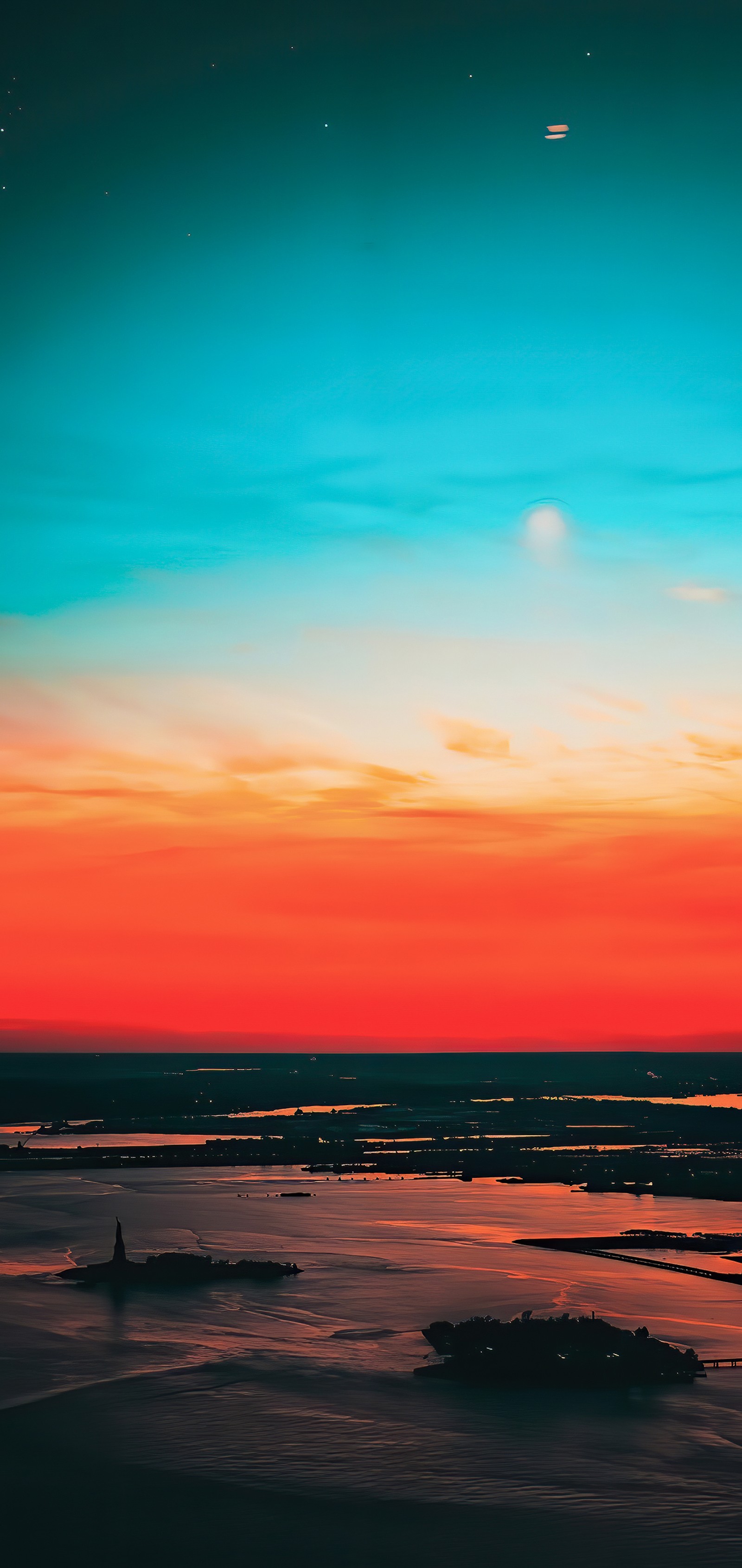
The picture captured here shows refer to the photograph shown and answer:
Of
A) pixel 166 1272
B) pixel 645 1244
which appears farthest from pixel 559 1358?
pixel 645 1244

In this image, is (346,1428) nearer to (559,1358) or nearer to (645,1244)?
(559,1358)

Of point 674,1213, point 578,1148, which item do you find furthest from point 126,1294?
point 578,1148

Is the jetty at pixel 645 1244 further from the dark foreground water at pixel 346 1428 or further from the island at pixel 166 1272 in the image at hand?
the island at pixel 166 1272

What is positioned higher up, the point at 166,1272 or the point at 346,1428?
the point at 346,1428

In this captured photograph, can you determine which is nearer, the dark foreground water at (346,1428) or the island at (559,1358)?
the dark foreground water at (346,1428)

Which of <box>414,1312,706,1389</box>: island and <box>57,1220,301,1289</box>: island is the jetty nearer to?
<box>57,1220,301,1289</box>: island

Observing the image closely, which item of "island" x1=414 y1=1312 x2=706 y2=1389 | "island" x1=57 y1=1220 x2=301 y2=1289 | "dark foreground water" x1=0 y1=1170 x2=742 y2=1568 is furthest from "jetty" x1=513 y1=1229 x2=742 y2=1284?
"island" x1=414 y1=1312 x2=706 y2=1389

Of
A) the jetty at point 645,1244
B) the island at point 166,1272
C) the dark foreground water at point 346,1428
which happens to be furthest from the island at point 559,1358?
the jetty at point 645,1244
